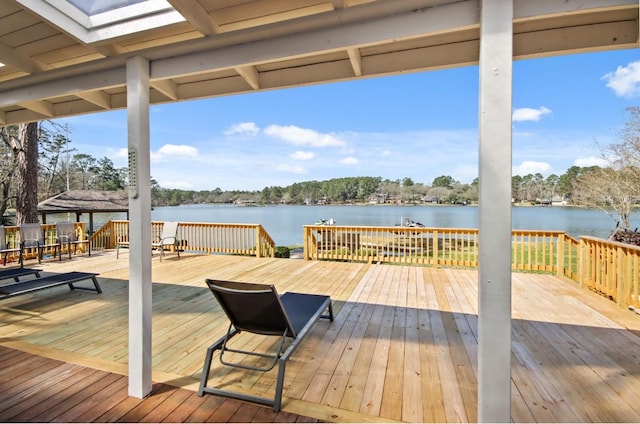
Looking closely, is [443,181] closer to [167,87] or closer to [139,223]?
[167,87]

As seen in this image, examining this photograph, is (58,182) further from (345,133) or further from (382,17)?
(382,17)

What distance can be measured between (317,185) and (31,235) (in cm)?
3206

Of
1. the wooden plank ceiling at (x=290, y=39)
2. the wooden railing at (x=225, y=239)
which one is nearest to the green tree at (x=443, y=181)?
the wooden railing at (x=225, y=239)

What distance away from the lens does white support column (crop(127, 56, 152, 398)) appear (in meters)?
2.17

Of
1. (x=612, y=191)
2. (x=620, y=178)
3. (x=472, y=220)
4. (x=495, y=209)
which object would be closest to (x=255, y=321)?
(x=495, y=209)

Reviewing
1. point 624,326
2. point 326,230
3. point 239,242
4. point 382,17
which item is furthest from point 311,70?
point 239,242

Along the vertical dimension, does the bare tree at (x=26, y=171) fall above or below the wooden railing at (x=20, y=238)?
above

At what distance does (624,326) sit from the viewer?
3.38m

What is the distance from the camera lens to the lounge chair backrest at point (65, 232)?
7.75m

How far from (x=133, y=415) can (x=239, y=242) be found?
6791 mm

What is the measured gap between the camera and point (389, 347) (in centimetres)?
294

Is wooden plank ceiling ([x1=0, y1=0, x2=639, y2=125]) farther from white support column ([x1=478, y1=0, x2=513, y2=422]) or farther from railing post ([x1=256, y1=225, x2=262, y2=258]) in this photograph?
railing post ([x1=256, y1=225, x2=262, y2=258])

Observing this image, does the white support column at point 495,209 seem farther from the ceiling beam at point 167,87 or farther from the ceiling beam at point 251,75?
the ceiling beam at point 167,87

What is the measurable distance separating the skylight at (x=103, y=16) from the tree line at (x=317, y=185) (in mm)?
1290
